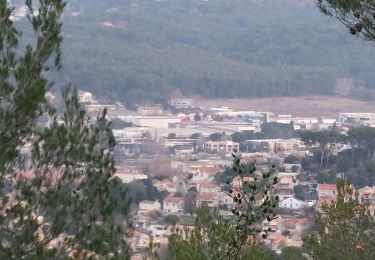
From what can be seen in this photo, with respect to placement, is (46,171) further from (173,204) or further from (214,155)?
(214,155)

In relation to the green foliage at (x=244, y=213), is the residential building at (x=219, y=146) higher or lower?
lower

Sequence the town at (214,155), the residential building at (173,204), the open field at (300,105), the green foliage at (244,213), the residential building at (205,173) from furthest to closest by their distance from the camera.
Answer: the open field at (300,105) → the residential building at (205,173) → the residential building at (173,204) → the town at (214,155) → the green foliage at (244,213)

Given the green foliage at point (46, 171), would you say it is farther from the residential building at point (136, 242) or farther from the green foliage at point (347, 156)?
the green foliage at point (347, 156)

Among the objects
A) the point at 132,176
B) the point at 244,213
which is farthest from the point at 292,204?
the point at 244,213

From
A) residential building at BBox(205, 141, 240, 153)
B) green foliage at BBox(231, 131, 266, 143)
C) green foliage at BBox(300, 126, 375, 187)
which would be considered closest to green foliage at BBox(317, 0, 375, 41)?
green foliage at BBox(300, 126, 375, 187)

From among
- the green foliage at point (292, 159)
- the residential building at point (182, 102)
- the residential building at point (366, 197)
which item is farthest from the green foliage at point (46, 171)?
the residential building at point (182, 102)

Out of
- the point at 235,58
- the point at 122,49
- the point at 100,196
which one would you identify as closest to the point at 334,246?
the point at 100,196
